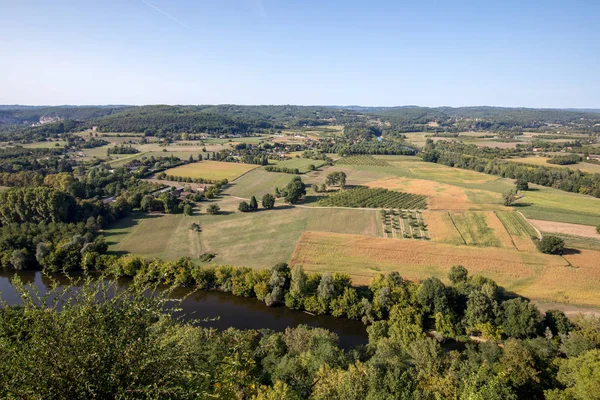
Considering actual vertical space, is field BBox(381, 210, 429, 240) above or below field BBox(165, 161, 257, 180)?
below

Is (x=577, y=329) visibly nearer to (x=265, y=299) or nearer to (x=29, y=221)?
(x=265, y=299)

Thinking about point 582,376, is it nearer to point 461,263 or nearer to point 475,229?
point 461,263

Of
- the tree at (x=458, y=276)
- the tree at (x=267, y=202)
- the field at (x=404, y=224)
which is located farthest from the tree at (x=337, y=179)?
the tree at (x=458, y=276)

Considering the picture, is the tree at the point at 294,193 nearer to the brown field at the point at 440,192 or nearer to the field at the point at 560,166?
the brown field at the point at 440,192

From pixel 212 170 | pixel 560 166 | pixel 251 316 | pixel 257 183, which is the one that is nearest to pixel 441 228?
pixel 251 316

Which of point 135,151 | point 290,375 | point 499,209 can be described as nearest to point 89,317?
point 290,375

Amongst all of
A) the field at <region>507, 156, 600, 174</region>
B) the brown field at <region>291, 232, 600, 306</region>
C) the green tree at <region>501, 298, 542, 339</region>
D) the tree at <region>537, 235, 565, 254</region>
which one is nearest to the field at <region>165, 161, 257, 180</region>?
the brown field at <region>291, 232, 600, 306</region>

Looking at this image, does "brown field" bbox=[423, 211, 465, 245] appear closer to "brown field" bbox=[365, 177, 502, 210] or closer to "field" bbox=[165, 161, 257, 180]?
"brown field" bbox=[365, 177, 502, 210]
